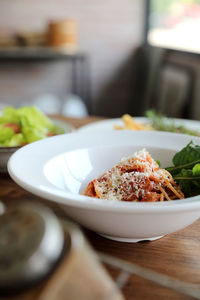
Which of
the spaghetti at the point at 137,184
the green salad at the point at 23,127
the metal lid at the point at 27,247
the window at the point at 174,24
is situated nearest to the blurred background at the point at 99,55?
the window at the point at 174,24

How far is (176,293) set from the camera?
552mm

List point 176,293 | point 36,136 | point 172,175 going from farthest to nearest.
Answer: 1. point 36,136
2. point 172,175
3. point 176,293

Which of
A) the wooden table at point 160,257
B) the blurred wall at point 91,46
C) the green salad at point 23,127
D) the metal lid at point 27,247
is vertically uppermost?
the metal lid at point 27,247

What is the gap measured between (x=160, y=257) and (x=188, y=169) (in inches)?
8.4

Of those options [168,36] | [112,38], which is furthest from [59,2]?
[168,36]

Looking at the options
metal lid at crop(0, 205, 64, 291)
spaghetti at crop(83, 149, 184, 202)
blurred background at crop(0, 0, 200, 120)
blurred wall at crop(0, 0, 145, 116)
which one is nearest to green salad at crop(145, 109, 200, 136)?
spaghetti at crop(83, 149, 184, 202)

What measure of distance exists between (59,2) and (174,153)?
351 centimetres

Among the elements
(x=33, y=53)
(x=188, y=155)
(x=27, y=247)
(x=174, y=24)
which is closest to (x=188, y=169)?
(x=188, y=155)

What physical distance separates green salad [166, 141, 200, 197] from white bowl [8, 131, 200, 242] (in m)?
0.06

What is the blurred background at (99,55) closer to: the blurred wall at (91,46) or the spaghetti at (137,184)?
the blurred wall at (91,46)

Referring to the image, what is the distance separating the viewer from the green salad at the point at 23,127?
3.43ft

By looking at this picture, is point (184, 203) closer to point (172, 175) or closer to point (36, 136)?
point (172, 175)

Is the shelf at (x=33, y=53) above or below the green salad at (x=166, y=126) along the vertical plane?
below

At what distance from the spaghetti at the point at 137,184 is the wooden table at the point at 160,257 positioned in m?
0.08
